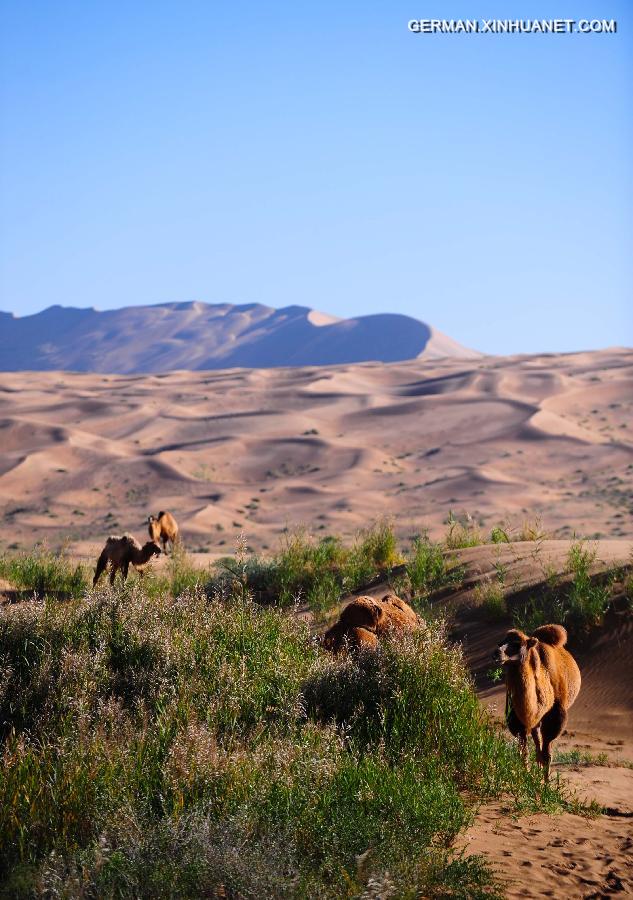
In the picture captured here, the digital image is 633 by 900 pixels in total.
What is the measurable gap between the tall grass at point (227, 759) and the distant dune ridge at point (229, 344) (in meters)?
144

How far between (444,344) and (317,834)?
160297 mm

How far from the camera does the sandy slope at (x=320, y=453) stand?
119 ft

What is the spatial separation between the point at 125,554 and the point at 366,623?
6147mm

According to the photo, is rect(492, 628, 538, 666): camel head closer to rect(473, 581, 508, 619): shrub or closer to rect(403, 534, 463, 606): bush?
rect(473, 581, 508, 619): shrub

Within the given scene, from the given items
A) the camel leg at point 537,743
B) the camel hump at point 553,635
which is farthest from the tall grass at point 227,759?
the camel hump at point 553,635

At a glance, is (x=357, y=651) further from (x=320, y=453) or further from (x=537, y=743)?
(x=320, y=453)

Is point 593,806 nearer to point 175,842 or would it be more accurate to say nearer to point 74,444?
point 175,842

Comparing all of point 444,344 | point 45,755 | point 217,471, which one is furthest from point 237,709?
point 444,344

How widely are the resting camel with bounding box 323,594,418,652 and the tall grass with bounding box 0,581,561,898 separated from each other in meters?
0.68

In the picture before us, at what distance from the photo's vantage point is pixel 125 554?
1441 centimetres

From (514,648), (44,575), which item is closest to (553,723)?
(514,648)

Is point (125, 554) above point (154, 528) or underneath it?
above

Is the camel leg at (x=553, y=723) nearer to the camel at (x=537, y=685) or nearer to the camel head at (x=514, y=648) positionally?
the camel at (x=537, y=685)

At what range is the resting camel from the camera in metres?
8.62
